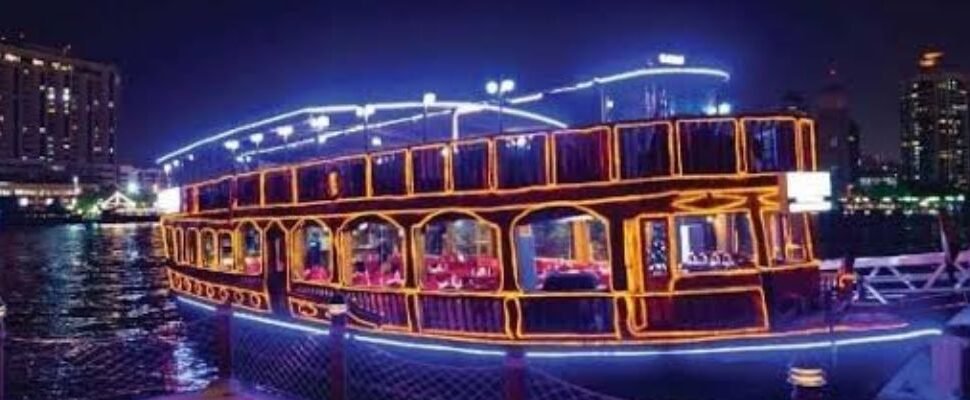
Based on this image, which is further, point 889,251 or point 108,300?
point 889,251

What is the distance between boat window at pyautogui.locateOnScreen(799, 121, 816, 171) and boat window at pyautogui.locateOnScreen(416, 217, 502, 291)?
4.89 meters

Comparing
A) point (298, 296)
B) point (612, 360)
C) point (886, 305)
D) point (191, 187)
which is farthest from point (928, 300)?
point (191, 187)

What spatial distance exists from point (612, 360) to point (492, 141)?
371cm

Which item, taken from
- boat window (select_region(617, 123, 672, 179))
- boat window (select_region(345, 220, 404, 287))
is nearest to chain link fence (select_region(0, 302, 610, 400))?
boat window (select_region(345, 220, 404, 287))

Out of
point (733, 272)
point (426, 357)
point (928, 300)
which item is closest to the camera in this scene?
point (733, 272)

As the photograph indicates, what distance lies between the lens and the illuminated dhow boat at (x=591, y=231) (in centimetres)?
1423

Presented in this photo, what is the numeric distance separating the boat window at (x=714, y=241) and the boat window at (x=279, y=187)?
816 centimetres

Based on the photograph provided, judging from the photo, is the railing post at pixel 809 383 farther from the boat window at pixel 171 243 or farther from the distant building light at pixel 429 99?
the boat window at pixel 171 243

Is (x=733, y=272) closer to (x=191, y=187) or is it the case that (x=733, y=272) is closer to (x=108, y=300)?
(x=191, y=187)

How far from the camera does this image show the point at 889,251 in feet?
275

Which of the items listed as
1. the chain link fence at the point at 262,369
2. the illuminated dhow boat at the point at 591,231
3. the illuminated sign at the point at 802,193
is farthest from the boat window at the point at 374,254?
the illuminated sign at the point at 802,193

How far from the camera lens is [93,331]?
126 feet

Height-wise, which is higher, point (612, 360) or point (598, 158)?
point (598, 158)

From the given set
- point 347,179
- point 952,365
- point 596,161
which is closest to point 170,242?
point 347,179
